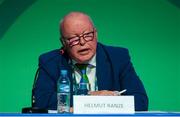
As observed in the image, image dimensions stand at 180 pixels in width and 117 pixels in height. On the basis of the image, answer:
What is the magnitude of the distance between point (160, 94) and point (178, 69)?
26 cm

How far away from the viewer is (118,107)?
5.56 ft

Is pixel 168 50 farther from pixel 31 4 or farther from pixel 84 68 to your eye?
pixel 84 68

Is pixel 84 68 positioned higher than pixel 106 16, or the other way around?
pixel 106 16

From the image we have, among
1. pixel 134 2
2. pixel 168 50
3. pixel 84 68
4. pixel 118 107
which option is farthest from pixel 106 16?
pixel 118 107

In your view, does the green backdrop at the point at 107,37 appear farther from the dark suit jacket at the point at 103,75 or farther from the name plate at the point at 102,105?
the name plate at the point at 102,105

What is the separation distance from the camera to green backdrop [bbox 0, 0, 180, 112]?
3.52 meters

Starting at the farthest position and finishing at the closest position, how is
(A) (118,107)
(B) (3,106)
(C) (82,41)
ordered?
(B) (3,106), (C) (82,41), (A) (118,107)

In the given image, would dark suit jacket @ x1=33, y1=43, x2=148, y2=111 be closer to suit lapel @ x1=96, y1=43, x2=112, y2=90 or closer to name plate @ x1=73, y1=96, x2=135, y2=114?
suit lapel @ x1=96, y1=43, x2=112, y2=90

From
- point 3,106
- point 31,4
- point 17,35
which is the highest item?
point 31,4

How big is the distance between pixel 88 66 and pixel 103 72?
9cm

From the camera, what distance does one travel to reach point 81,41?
2.26 m

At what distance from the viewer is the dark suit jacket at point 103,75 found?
2287mm

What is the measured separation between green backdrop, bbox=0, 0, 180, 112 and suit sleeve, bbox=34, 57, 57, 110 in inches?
42.4

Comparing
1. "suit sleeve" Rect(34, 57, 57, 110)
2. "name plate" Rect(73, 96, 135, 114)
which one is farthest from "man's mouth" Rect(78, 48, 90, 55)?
"name plate" Rect(73, 96, 135, 114)
